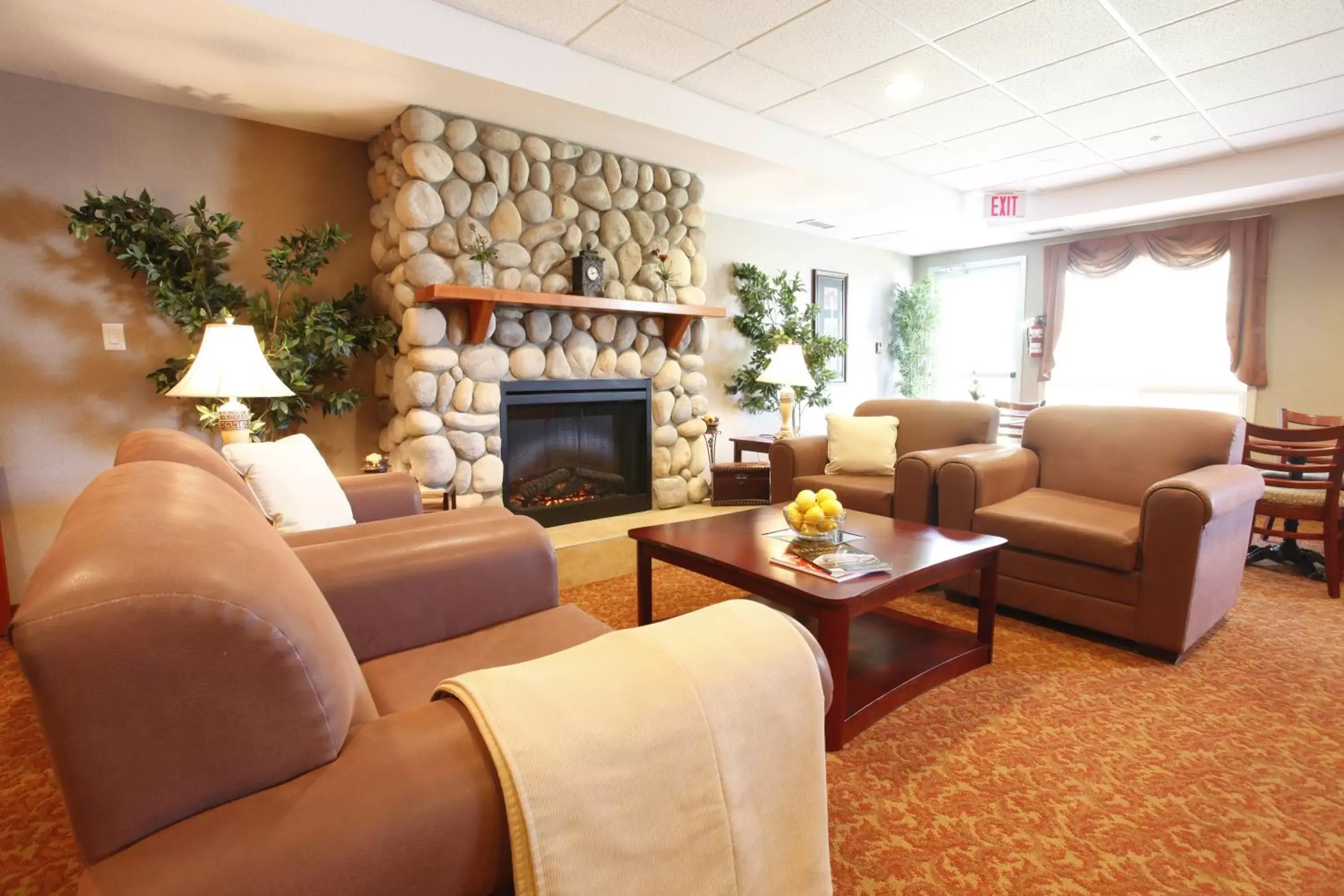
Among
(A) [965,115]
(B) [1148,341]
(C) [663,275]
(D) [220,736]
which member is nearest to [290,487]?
(D) [220,736]

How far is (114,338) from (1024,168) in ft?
17.8

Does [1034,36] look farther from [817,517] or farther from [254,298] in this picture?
[254,298]

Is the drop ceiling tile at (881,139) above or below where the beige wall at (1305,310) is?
above

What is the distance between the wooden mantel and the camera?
319cm

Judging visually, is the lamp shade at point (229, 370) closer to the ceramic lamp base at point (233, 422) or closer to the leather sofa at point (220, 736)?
the ceramic lamp base at point (233, 422)

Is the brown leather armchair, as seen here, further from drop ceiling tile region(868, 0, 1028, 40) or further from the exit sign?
the exit sign

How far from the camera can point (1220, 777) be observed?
5.82ft

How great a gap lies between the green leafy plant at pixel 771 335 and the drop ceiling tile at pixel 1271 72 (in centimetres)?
270

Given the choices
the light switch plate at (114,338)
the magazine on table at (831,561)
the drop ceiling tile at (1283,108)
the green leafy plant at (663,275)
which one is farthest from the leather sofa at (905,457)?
the light switch plate at (114,338)

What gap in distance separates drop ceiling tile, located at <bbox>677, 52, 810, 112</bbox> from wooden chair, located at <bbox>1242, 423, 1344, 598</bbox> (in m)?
2.84

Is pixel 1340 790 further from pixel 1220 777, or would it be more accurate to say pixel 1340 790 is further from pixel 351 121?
pixel 351 121

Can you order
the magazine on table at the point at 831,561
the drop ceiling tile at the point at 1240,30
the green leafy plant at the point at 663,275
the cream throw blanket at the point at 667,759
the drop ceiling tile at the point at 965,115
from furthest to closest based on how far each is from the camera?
the green leafy plant at the point at 663,275, the drop ceiling tile at the point at 965,115, the drop ceiling tile at the point at 1240,30, the magazine on table at the point at 831,561, the cream throw blanket at the point at 667,759

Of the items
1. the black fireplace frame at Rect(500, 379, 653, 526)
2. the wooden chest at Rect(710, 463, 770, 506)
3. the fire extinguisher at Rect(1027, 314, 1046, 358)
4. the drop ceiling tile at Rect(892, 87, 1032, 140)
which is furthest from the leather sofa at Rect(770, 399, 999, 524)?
the fire extinguisher at Rect(1027, 314, 1046, 358)

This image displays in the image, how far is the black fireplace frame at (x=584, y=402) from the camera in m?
3.69
